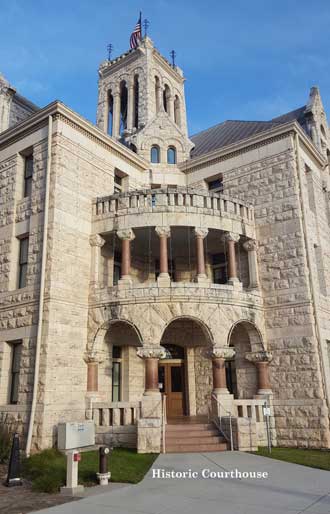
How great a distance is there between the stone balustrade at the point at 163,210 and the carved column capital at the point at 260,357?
512cm

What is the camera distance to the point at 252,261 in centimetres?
1941

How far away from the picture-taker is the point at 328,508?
728cm

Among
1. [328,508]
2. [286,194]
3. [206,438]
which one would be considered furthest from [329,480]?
[286,194]

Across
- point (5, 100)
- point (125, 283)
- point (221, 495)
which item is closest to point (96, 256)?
point (125, 283)

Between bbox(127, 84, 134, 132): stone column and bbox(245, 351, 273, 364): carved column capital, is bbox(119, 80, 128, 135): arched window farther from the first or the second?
bbox(245, 351, 273, 364): carved column capital

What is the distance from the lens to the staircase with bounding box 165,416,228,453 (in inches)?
556

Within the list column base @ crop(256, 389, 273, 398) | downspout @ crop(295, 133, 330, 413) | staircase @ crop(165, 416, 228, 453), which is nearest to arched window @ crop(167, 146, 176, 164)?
downspout @ crop(295, 133, 330, 413)

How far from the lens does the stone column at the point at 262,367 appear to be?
58.1 ft

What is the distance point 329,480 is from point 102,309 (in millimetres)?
10020

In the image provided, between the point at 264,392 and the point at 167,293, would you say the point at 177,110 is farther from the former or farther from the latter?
the point at 264,392

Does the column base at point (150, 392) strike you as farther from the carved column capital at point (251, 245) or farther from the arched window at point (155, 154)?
the arched window at point (155, 154)

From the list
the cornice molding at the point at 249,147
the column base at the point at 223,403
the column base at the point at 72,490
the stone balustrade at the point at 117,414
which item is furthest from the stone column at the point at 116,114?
the column base at the point at 72,490

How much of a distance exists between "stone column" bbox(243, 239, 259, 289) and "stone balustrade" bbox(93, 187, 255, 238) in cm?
83

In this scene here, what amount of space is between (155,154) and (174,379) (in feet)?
40.1
